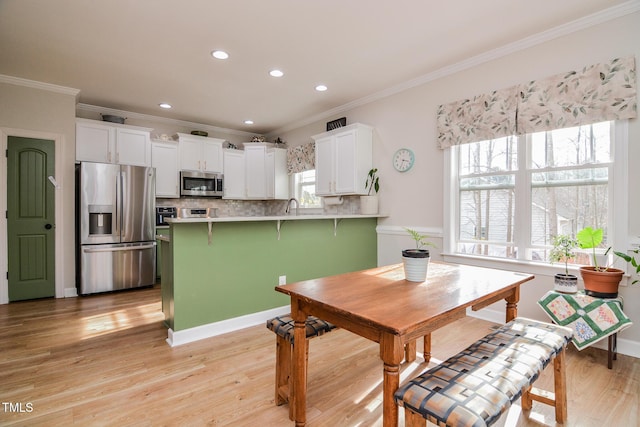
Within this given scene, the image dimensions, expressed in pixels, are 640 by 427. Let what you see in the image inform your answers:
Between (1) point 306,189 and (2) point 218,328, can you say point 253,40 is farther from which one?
(1) point 306,189

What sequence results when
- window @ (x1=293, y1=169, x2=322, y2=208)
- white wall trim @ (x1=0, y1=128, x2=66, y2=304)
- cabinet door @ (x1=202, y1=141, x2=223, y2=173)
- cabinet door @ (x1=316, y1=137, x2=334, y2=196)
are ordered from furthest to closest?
cabinet door @ (x1=202, y1=141, x2=223, y2=173)
window @ (x1=293, y1=169, x2=322, y2=208)
cabinet door @ (x1=316, y1=137, x2=334, y2=196)
white wall trim @ (x1=0, y1=128, x2=66, y2=304)

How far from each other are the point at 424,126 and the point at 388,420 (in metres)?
3.22

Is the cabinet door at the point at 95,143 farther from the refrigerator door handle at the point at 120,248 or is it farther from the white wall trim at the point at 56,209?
the refrigerator door handle at the point at 120,248

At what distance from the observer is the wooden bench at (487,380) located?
102cm

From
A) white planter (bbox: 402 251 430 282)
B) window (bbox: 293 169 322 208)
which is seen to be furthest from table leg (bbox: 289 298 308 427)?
window (bbox: 293 169 322 208)

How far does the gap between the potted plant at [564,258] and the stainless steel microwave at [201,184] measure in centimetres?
485

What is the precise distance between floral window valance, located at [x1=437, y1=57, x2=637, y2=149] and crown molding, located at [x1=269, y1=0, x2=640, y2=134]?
1.17 feet

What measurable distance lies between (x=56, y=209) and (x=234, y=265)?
2852mm

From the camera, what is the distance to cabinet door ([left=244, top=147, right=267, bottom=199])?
5.80m

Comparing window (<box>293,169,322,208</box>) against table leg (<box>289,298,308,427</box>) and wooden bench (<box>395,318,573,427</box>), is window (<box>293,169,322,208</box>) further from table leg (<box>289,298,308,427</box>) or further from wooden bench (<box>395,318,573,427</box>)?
wooden bench (<box>395,318,573,427</box>)

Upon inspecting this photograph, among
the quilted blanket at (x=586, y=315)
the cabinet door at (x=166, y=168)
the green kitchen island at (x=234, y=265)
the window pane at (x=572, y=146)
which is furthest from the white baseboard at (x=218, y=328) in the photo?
the cabinet door at (x=166, y=168)

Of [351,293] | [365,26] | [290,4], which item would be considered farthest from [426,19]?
[351,293]

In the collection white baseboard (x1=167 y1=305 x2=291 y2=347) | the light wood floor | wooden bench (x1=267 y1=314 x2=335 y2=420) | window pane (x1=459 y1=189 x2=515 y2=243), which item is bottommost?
the light wood floor

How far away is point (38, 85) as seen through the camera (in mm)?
3756
